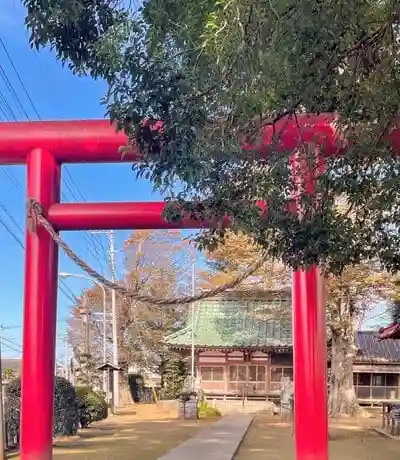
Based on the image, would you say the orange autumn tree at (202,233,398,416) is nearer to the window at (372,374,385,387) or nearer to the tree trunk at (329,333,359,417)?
the tree trunk at (329,333,359,417)

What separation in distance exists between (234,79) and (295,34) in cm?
42

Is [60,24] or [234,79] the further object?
[60,24]

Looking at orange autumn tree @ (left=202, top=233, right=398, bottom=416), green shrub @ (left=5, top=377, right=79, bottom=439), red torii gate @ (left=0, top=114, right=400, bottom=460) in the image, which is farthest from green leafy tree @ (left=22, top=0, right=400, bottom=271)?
orange autumn tree @ (left=202, top=233, right=398, bottom=416)

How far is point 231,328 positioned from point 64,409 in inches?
592

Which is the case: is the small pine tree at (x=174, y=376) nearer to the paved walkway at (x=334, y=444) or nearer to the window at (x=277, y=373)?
the window at (x=277, y=373)

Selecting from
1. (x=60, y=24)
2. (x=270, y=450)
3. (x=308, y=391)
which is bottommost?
(x=270, y=450)

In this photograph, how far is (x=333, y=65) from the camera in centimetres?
433

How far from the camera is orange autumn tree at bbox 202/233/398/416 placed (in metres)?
22.3

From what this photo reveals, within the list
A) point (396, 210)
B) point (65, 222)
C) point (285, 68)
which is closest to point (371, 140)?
point (396, 210)

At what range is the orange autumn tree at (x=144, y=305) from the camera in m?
36.1

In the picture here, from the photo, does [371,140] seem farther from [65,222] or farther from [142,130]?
[65,222]

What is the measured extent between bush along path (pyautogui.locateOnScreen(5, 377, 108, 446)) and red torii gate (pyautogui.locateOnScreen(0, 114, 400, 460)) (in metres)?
6.07

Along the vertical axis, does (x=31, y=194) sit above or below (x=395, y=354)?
above

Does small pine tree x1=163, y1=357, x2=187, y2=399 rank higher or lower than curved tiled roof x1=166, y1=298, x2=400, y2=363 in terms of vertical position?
lower
